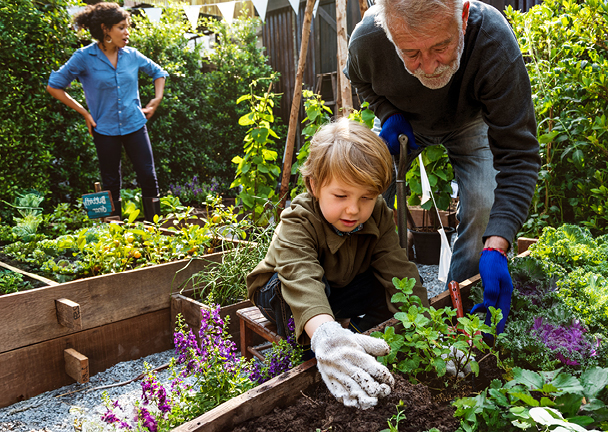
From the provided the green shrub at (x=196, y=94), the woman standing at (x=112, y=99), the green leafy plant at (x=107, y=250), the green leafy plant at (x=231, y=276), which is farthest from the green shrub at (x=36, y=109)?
the green leafy plant at (x=231, y=276)

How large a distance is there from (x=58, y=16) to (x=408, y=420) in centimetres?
531

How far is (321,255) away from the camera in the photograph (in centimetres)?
161

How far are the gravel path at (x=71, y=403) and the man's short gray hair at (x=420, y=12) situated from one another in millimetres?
1689

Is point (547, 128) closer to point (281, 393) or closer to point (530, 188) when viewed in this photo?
point (530, 188)

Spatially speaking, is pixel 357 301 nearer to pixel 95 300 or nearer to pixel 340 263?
pixel 340 263

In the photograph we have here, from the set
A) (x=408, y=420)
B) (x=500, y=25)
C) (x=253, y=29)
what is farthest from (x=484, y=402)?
(x=253, y=29)

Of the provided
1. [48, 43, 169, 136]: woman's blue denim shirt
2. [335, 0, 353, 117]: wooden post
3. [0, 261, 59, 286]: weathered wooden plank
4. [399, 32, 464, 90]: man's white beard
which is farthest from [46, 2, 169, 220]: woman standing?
[399, 32, 464, 90]: man's white beard

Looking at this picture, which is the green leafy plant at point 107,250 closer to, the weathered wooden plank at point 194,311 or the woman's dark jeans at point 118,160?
the weathered wooden plank at point 194,311

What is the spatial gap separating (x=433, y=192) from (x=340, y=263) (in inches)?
80.0

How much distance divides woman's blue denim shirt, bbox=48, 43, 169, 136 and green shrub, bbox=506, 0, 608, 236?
3357mm

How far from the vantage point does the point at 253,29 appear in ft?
26.5

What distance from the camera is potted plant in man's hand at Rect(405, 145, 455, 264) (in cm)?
331

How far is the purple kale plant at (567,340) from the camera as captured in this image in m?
1.20

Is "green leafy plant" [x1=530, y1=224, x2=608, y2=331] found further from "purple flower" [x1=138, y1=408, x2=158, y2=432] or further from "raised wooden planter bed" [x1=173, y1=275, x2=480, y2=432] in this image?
"purple flower" [x1=138, y1=408, x2=158, y2=432]
